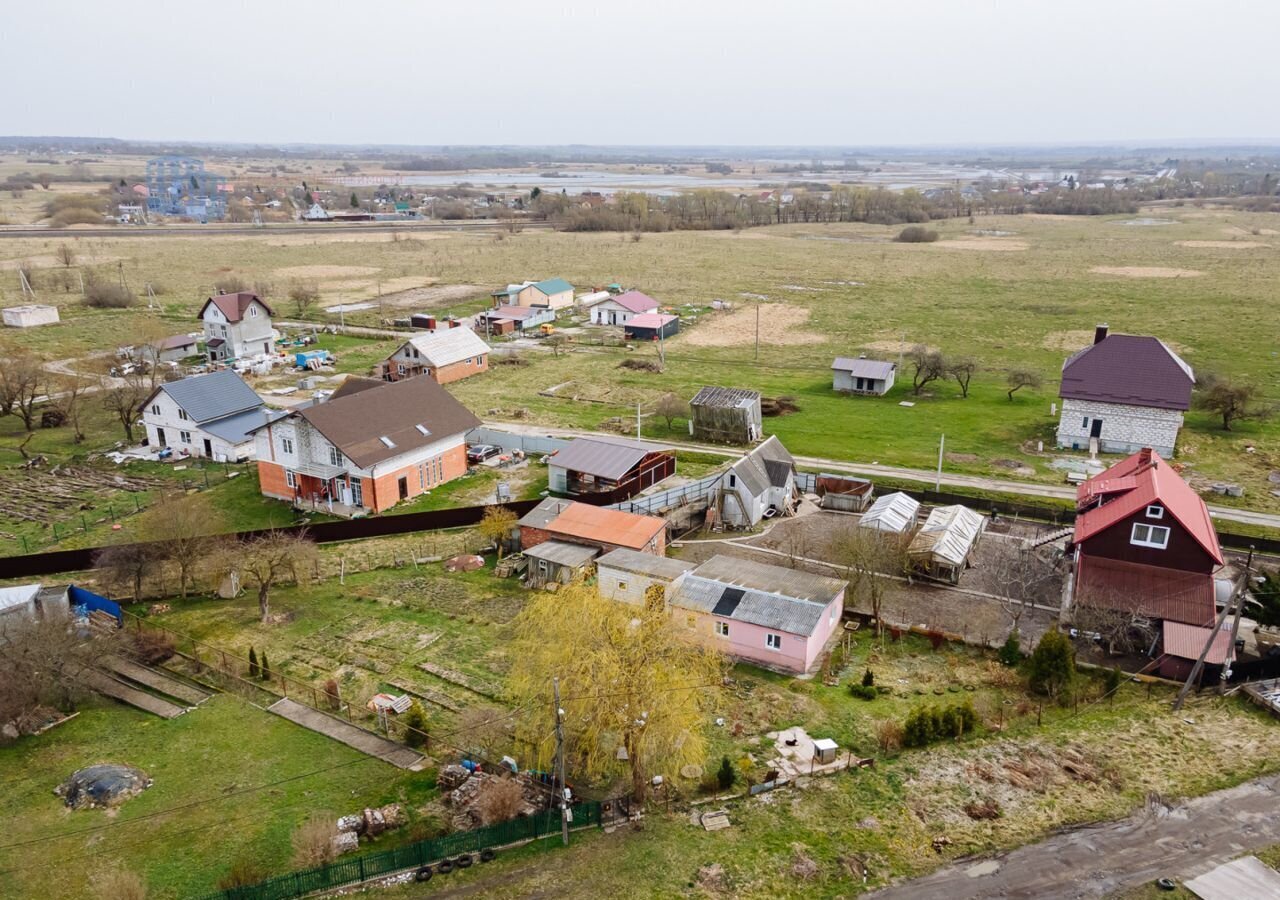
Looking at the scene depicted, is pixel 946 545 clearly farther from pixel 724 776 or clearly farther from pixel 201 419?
pixel 201 419

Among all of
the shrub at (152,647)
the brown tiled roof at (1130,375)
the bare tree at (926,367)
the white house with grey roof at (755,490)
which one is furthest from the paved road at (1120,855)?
the bare tree at (926,367)

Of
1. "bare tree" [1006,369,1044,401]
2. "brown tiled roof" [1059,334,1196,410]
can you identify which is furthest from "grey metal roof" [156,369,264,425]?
"bare tree" [1006,369,1044,401]

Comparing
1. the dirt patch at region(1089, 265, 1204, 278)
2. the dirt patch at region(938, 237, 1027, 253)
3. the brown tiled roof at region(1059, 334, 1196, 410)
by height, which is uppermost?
the dirt patch at region(938, 237, 1027, 253)

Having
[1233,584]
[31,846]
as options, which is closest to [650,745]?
[31,846]

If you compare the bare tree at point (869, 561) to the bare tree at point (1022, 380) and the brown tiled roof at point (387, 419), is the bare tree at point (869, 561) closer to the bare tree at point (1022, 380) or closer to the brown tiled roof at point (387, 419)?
the brown tiled roof at point (387, 419)

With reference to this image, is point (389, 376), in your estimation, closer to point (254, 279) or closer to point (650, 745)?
point (650, 745)

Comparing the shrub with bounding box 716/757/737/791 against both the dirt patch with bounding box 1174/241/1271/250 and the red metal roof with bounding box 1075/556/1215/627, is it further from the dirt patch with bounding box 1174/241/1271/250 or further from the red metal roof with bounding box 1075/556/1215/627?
the dirt patch with bounding box 1174/241/1271/250

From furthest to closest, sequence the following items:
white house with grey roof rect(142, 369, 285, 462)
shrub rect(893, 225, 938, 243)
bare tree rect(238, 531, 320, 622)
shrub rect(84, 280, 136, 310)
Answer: shrub rect(893, 225, 938, 243)
shrub rect(84, 280, 136, 310)
white house with grey roof rect(142, 369, 285, 462)
bare tree rect(238, 531, 320, 622)
